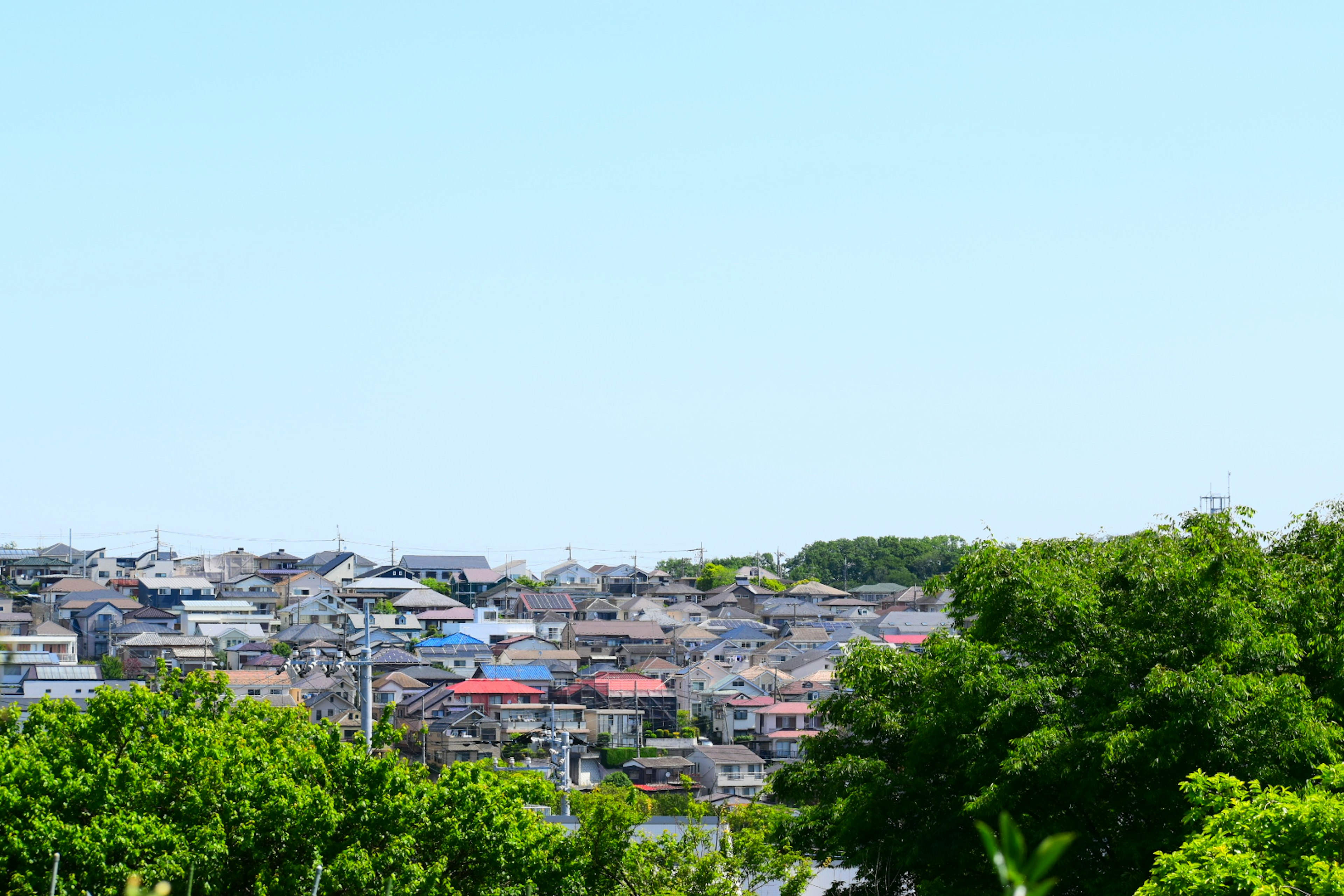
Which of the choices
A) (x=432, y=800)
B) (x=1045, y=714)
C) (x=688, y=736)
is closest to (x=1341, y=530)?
(x=1045, y=714)

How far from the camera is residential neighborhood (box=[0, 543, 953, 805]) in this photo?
147 ft

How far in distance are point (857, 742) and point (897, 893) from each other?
1528 millimetres

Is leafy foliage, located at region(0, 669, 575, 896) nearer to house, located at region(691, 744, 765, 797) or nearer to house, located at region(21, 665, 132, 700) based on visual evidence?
house, located at region(691, 744, 765, 797)

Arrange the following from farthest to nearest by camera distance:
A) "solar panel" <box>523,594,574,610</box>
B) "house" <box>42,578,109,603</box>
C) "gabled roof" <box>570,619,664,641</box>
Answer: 1. "solar panel" <box>523,594,574,610</box>
2. "house" <box>42,578,109,603</box>
3. "gabled roof" <box>570,619,664,641</box>

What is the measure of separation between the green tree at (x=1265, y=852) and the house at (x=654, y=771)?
3259cm

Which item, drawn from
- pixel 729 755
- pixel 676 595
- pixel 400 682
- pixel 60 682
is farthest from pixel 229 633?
pixel 676 595

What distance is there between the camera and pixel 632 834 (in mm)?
14453

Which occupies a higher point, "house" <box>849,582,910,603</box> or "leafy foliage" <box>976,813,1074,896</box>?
"leafy foliage" <box>976,813,1074,896</box>

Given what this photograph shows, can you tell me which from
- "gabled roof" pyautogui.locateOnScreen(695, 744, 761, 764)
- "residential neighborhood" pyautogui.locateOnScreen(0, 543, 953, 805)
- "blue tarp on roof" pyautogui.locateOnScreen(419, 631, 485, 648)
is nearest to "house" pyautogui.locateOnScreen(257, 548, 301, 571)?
"residential neighborhood" pyautogui.locateOnScreen(0, 543, 953, 805)

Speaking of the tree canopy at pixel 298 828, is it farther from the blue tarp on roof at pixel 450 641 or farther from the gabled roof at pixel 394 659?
the blue tarp on roof at pixel 450 641

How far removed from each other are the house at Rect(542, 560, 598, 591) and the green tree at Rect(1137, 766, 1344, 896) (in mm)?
83895

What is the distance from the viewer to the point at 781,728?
48875mm

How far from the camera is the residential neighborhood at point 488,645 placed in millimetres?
44844

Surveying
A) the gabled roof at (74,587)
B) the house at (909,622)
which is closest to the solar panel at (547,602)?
the house at (909,622)
